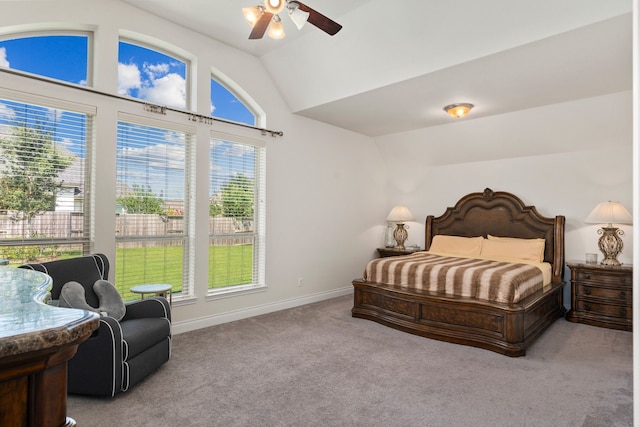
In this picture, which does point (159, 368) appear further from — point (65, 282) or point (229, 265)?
point (229, 265)

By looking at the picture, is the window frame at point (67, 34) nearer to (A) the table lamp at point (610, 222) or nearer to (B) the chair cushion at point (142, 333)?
(B) the chair cushion at point (142, 333)

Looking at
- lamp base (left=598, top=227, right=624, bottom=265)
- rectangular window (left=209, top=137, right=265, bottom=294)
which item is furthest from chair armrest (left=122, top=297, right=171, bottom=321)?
lamp base (left=598, top=227, right=624, bottom=265)

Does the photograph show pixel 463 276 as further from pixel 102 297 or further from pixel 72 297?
pixel 72 297

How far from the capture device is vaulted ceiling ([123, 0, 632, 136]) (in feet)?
9.78

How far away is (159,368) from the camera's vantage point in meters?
3.07

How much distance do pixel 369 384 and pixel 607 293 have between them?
3.37m

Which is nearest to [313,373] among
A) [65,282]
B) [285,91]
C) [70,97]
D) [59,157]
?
[65,282]

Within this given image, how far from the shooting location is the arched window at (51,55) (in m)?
3.14

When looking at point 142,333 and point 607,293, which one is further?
point 607,293

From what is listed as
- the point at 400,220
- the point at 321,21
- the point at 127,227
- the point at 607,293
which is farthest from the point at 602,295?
the point at 127,227

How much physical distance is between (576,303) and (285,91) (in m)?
4.51

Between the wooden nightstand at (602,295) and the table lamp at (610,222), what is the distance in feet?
0.70

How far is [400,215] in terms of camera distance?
20.6 feet

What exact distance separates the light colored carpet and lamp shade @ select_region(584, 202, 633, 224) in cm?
127
